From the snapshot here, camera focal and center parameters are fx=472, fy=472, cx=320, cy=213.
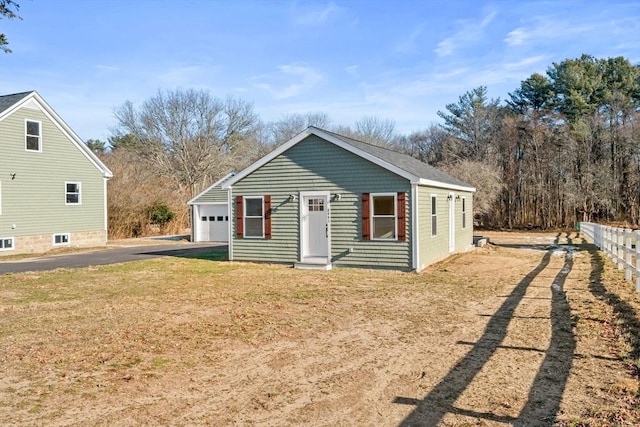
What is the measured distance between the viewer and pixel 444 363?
542 centimetres

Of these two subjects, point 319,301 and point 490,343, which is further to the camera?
point 319,301

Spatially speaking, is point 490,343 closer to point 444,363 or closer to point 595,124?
point 444,363

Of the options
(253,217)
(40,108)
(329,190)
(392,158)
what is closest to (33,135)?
(40,108)

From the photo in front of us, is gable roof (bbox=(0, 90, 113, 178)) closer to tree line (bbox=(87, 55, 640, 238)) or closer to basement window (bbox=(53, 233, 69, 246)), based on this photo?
basement window (bbox=(53, 233, 69, 246))

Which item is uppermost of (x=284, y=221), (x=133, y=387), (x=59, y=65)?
(x=59, y=65)

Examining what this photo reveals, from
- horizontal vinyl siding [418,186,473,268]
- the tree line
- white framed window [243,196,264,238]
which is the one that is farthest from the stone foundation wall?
horizontal vinyl siding [418,186,473,268]

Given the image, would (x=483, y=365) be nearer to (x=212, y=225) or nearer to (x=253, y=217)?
(x=253, y=217)

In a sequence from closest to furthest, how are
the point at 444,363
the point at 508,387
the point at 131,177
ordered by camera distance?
the point at 508,387 < the point at 444,363 < the point at 131,177

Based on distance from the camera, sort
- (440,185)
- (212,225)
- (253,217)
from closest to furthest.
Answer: (253,217) < (440,185) < (212,225)

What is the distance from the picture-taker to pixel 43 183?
20.2 meters

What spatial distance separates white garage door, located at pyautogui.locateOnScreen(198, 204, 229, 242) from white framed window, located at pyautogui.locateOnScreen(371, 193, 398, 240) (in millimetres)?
13765

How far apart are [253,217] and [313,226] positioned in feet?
7.06

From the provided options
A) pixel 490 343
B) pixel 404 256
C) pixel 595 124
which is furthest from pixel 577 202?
pixel 490 343

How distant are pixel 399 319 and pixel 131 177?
83.9ft
